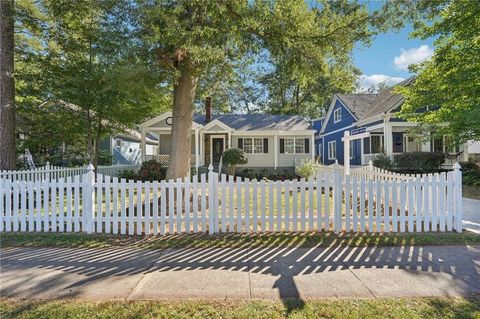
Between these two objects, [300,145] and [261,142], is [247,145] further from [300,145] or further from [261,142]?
[300,145]

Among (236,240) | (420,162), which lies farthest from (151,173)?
(420,162)

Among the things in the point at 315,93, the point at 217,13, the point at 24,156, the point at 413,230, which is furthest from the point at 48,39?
the point at 315,93

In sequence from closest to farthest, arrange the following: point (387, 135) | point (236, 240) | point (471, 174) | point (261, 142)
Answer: point (236, 240) → point (471, 174) → point (387, 135) → point (261, 142)

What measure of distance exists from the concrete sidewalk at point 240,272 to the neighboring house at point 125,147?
1897 centimetres

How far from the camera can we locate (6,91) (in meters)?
9.59

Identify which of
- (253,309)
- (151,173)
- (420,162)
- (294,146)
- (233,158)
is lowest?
(253,309)

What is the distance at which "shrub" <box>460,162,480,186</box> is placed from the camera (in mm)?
13920

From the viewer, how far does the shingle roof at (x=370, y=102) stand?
19.9 metres

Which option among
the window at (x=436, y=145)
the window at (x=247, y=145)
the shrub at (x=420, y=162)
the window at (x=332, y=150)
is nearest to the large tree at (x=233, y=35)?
the shrub at (x=420, y=162)

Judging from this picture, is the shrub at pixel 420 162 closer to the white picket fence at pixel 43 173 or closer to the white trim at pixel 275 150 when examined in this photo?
the white trim at pixel 275 150

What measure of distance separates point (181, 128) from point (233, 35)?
2.66 meters

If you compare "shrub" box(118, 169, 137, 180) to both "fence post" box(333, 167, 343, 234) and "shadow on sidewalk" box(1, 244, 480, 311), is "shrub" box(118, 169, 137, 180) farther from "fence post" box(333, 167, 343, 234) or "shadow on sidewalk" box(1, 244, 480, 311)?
"fence post" box(333, 167, 343, 234)

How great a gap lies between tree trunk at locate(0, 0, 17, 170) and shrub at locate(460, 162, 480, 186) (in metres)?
18.1

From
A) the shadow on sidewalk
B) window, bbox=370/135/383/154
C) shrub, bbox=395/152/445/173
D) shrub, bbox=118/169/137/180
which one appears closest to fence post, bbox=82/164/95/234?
the shadow on sidewalk
